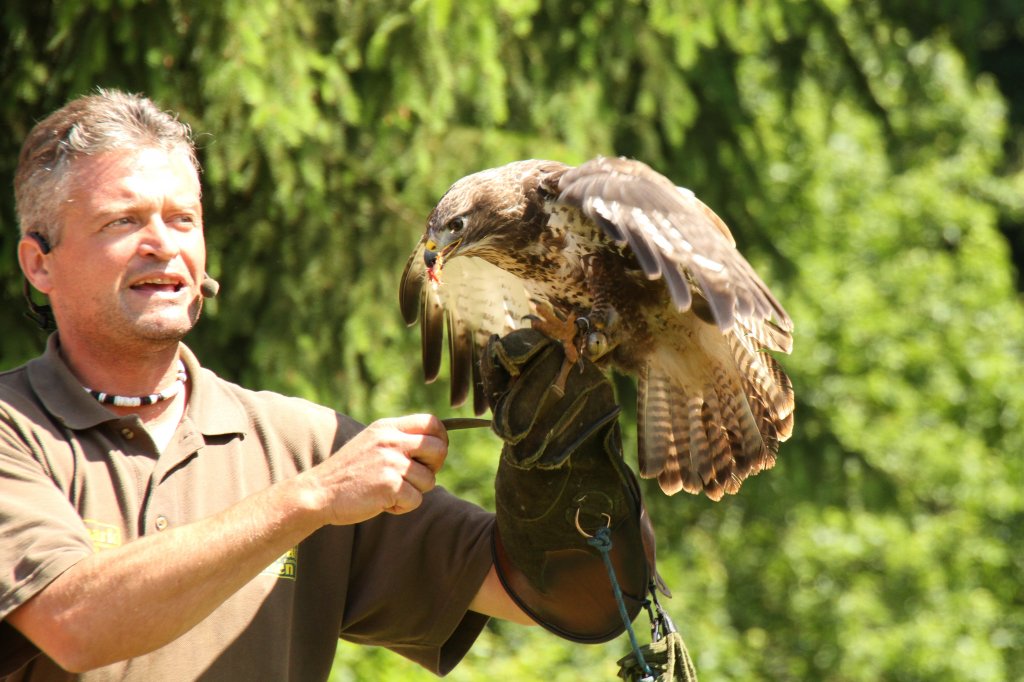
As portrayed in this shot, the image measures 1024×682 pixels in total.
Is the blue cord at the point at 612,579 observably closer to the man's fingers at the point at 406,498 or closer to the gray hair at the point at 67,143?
the man's fingers at the point at 406,498

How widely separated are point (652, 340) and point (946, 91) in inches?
388

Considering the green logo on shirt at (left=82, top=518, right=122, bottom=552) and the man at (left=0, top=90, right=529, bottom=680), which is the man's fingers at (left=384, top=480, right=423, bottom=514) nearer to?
the man at (left=0, top=90, right=529, bottom=680)

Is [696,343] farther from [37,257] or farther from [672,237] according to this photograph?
[37,257]

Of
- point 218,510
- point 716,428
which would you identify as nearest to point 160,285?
point 218,510

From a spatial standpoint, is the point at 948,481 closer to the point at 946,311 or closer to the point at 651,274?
the point at 946,311

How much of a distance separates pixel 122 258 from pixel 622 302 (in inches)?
56.9

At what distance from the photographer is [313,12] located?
5.00m

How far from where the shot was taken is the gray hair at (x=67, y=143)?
293cm

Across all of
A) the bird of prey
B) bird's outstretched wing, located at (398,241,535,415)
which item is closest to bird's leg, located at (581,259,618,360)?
the bird of prey

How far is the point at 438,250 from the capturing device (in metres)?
3.88

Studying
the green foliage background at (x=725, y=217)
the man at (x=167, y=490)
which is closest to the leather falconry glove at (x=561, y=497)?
the man at (x=167, y=490)

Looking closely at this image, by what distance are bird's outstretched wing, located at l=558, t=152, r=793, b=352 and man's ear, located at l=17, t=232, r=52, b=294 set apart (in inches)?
48.6

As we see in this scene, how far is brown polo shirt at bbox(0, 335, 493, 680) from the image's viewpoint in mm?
2510

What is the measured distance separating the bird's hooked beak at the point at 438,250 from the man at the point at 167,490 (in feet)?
2.41
